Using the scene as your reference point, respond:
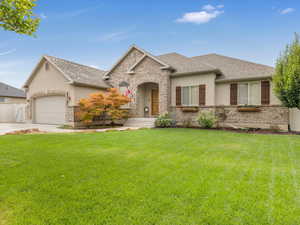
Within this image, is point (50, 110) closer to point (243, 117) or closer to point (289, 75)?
point (243, 117)

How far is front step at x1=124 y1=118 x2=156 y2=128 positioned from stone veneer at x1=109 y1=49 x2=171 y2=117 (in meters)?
0.73

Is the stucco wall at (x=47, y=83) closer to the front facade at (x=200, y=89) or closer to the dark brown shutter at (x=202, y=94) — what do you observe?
the front facade at (x=200, y=89)

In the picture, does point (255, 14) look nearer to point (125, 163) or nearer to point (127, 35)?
point (127, 35)

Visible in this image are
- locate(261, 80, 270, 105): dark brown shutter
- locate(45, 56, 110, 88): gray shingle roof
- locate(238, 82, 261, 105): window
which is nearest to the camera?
locate(261, 80, 270, 105): dark brown shutter

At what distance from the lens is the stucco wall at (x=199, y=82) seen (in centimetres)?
1201

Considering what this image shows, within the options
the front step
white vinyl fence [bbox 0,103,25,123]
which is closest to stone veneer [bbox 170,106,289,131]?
the front step

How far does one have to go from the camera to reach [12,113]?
18.0 metres

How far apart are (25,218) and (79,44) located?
2083cm

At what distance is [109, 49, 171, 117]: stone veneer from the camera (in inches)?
516

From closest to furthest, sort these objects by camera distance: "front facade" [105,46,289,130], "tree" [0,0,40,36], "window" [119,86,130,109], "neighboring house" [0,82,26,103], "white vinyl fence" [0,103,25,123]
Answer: "tree" [0,0,40,36] → "front facade" [105,46,289,130] → "window" [119,86,130,109] → "white vinyl fence" [0,103,25,123] → "neighboring house" [0,82,26,103]

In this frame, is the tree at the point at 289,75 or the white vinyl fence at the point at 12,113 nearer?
the tree at the point at 289,75

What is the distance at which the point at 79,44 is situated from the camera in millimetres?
19703

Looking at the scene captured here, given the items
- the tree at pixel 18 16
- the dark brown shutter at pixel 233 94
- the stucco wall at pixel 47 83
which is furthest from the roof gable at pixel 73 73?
the dark brown shutter at pixel 233 94

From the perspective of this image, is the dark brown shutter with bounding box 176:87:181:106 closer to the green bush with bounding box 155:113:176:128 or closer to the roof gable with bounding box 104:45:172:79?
the green bush with bounding box 155:113:176:128
